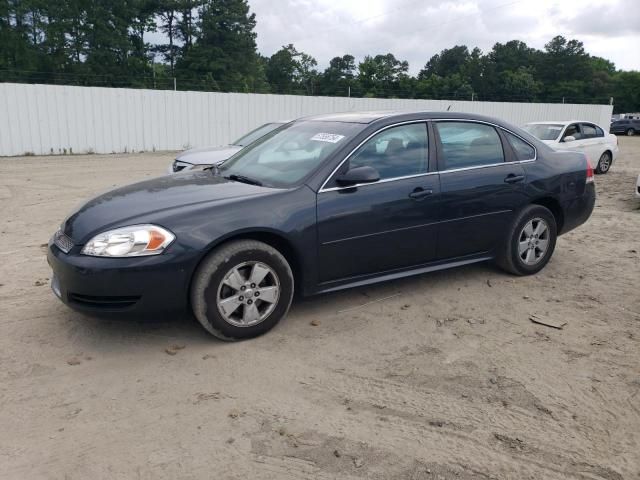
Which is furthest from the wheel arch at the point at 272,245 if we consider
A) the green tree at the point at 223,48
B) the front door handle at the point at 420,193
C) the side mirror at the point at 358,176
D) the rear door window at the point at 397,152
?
the green tree at the point at 223,48

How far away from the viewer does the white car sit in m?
13.4

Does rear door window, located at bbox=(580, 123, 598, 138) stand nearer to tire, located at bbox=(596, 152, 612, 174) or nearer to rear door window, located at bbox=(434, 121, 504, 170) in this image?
tire, located at bbox=(596, 152, 612, 174)

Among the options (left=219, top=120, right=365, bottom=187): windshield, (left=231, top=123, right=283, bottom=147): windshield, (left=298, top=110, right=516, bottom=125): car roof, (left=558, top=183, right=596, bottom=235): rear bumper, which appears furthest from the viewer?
(left=231, top=123, right=283, bottom=147): windshield

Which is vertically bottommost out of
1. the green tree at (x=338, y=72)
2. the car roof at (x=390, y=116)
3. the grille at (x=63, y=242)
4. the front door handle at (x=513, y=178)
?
the grille at (x=63, y=242)

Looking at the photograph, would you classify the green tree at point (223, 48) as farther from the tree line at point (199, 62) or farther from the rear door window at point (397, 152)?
the rear door window at point (397, 152)

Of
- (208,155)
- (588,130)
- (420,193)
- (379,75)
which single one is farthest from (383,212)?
(379,75)

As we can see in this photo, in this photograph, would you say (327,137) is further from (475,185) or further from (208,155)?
(208,155)

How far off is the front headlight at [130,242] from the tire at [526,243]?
326cm

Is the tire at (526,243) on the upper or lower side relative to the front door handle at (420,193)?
lower

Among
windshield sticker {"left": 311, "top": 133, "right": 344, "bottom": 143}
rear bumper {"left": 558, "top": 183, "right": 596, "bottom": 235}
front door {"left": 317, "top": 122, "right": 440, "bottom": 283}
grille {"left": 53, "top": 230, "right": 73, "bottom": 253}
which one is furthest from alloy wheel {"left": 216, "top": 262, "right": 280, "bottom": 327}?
rear bumper {"left": 558, "top": 183, "right": 596, "bottom": 235}

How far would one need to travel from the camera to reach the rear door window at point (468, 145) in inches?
195

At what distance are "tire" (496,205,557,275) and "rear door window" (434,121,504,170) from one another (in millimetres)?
617

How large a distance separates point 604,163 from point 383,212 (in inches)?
493

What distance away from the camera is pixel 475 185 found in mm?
4984
